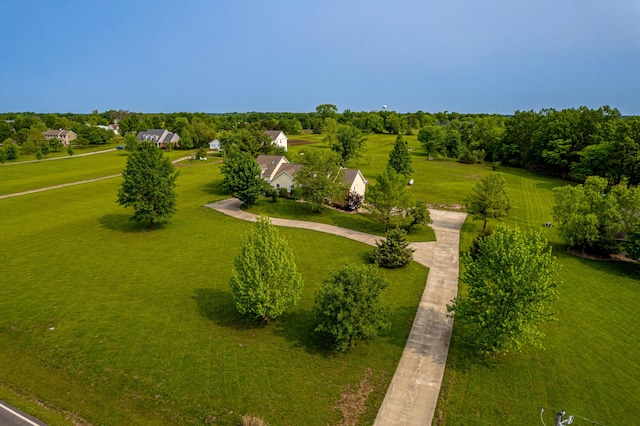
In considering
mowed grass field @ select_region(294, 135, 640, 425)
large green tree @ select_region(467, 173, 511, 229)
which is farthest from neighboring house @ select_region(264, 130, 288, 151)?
mowed grass field @ select_region(294, 135, 640, 425)

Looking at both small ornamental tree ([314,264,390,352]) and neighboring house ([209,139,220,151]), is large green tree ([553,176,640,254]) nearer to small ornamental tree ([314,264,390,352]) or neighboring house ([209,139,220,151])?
small ornamental tree ([314,264,390,352])

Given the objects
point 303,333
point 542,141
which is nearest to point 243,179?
point 303,333

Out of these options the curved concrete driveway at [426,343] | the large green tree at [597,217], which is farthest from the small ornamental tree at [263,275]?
the large green tree at [597,217]

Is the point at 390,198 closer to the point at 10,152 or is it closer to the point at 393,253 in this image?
the point at 393,253

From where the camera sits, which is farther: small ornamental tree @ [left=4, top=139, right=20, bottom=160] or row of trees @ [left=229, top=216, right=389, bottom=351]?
small ornamental tree @ [left=4, top=139, right=20, bottom=160]

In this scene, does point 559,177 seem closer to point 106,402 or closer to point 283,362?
point 283,362

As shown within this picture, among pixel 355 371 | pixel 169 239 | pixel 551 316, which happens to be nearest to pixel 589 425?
pixel 551 316
